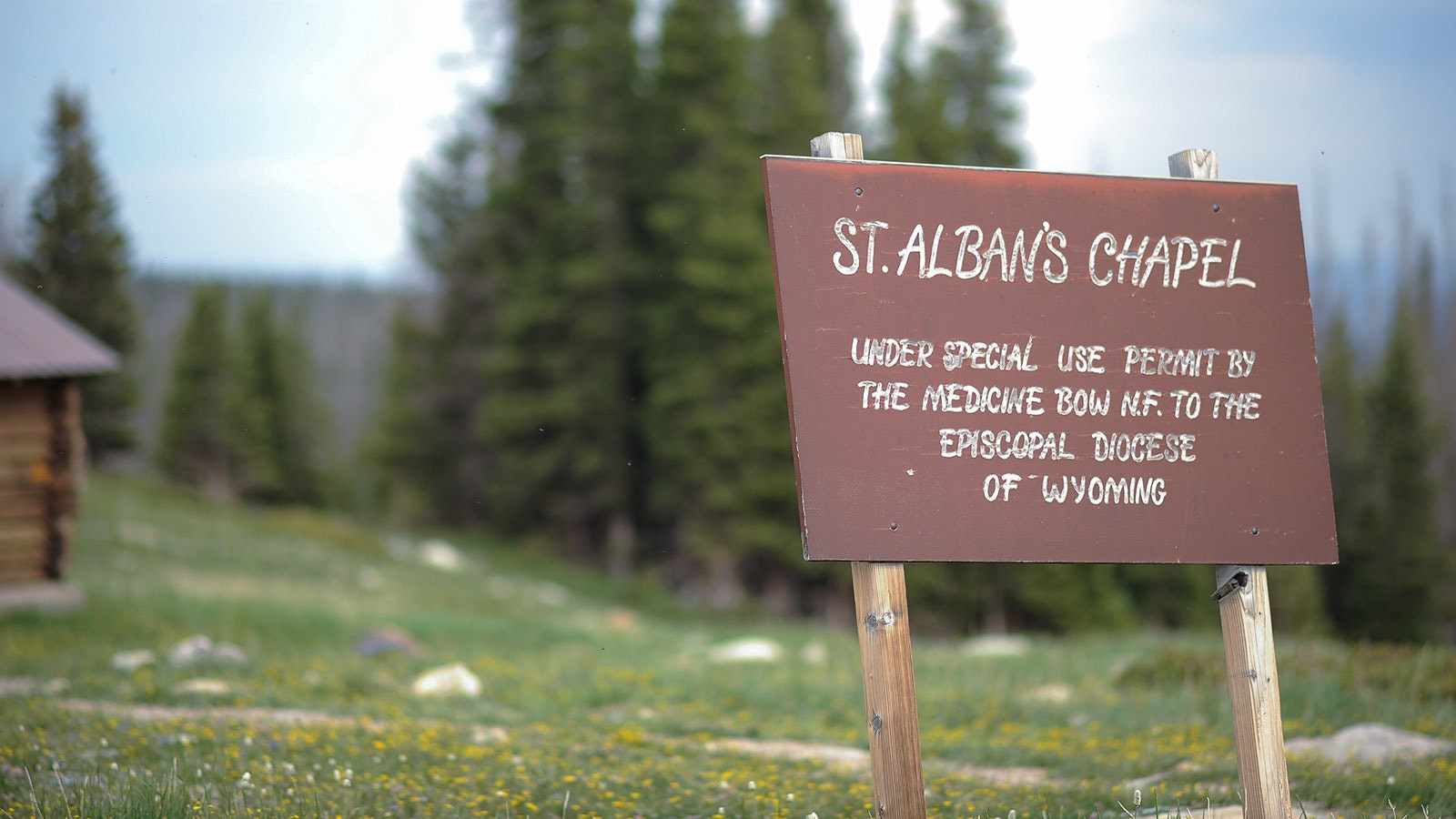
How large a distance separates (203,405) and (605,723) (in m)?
44.3

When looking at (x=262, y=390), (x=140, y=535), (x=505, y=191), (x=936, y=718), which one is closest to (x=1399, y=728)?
(x=936, y=718)

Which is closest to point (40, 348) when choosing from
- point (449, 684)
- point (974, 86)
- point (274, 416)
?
point (449, 684)

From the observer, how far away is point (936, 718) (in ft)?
27.7

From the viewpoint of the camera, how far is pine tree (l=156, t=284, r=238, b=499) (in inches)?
1834

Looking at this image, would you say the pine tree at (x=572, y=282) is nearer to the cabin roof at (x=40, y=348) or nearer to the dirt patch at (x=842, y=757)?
the cabin roof at (x=40, y=348)

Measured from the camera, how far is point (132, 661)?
998cm

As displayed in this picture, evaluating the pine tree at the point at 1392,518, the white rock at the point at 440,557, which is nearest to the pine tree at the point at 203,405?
the white rock at the point at 440,557

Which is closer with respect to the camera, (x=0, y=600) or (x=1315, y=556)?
(x=1315, y=556)

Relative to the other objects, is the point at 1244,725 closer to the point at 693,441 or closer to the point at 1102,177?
the point at 1102,177

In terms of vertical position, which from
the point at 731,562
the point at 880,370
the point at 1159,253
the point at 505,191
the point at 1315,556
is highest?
the point at 505,191

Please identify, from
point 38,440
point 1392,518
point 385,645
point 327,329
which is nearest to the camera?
point 385,645

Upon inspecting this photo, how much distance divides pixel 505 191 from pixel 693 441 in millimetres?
11430

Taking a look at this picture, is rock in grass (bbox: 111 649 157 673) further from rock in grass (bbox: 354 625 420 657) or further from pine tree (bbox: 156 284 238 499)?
pine tree (bbox: 156 284 238 499)

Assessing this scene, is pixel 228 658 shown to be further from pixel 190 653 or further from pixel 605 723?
pixel 605 723
